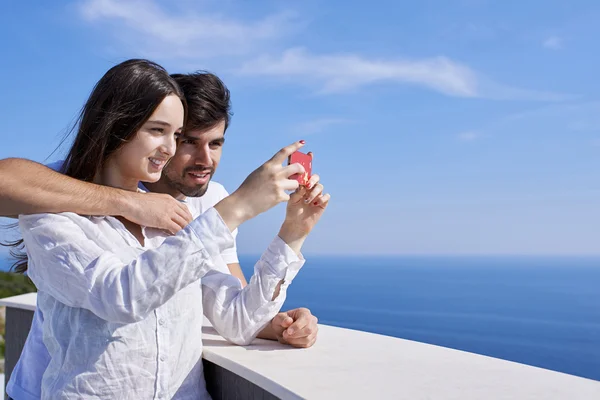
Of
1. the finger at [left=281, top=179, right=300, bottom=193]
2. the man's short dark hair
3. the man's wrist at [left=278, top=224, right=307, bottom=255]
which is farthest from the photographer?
the man's short dark hair

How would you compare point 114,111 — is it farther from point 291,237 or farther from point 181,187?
point 181,187

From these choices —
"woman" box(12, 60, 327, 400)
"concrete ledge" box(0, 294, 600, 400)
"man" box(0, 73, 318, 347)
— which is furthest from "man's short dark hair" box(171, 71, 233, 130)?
"concrete ledge" box(0, 294, 600, 400)

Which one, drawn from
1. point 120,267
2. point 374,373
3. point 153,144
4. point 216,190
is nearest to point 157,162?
point 153,144

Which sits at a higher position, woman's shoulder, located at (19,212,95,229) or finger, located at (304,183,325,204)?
finger, located at (304,183,325,204)

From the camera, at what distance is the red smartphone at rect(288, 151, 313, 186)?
1.66m

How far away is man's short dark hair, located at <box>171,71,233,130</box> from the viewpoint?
2.89m

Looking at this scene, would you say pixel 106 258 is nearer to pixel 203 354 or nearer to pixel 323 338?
pixel 203 354

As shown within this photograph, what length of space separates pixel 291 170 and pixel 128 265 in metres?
0.46

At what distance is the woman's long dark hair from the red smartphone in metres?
0.42

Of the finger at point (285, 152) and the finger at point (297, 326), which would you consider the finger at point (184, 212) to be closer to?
the finger at point (285, 152)

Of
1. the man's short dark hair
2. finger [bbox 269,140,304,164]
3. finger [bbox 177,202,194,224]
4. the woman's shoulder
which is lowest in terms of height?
the woman's shoulder

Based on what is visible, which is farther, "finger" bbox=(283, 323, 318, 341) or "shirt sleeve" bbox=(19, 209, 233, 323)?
"finger" bbox=(283, 323, 318, 341)

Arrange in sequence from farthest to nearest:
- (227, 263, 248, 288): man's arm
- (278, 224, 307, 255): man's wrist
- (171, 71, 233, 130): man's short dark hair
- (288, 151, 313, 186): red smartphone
A: (227, 263, 248, 288): man's arm, (171, 71, 233, 130): man's short dark hair, (278, 224, 307, 255): man's wrist, (288, 151, 313, 186): red smartphone

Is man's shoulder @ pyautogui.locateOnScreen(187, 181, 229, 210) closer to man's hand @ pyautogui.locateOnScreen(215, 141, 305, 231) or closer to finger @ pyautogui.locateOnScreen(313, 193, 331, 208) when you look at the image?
finger @ pyautogui.locateOnScreen(313, 193, 331, 208)
